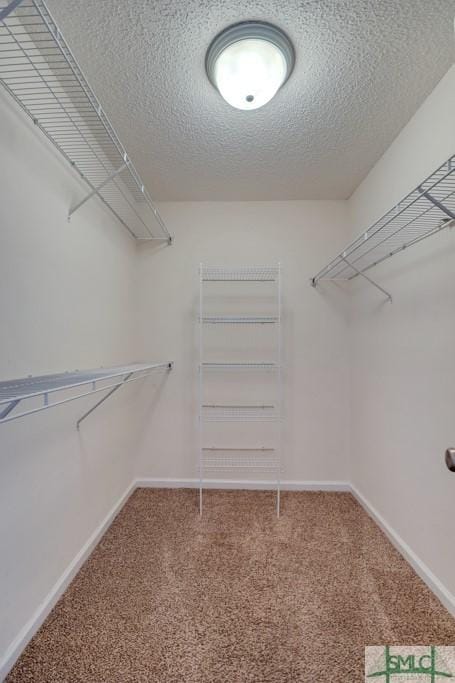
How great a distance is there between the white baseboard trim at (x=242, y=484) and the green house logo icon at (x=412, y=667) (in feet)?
4.45

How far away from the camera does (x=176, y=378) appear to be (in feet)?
8.76

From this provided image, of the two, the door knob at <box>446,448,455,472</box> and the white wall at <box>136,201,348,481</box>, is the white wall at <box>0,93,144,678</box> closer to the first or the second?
the white wall at <box>136,201,348,481</box>

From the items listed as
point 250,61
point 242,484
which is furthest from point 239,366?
point 250,61

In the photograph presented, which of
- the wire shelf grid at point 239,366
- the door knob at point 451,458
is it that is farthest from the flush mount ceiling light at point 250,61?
the wire shelf grid at point 239,366

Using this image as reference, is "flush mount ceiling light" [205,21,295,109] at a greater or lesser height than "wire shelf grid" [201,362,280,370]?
greater

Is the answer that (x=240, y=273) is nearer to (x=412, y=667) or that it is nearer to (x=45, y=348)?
(x=45, y=348)

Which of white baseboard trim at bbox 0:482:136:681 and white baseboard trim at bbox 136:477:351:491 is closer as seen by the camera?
white baseboard trim at bbox 0:482:136:681

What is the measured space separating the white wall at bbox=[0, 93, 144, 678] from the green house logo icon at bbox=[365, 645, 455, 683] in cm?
137

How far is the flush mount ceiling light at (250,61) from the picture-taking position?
4.07ft

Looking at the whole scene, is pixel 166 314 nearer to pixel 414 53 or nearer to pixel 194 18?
pixel 194 18

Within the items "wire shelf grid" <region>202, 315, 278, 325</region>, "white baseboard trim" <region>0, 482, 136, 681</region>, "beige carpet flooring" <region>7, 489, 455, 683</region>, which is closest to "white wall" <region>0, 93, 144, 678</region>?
"white baseboard trim" <region>0, 482, 136, 681</region>

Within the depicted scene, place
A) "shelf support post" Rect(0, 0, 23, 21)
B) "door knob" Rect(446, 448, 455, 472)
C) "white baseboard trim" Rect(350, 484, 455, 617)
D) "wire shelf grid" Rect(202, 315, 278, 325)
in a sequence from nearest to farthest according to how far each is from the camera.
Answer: "shelf support post" Rect(0, 0, 23, 21) → "door knob" Rect(446, 448, 455, 472) → "white baseboard trim" Rect(350, 484, 455, 617) → "wire shelf grid" Rect(202, 315, 278, 325)

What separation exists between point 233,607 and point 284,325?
1.85 meters

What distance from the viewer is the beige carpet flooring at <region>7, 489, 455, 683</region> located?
1.19 meters
